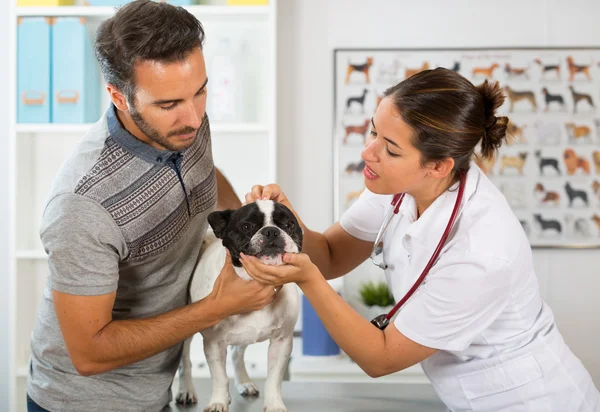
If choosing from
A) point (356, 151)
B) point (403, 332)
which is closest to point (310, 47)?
point (356, 151)

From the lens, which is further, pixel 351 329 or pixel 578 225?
pixel 578 225

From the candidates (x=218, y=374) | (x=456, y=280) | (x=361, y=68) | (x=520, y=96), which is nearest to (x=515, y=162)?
(x=520, y=96)

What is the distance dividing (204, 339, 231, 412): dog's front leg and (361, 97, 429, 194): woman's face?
545 mm

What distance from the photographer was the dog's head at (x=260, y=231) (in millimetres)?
1521

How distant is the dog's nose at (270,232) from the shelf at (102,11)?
1.75m

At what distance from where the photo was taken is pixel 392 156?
61.7 inches

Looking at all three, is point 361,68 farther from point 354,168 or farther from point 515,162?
point 515,162

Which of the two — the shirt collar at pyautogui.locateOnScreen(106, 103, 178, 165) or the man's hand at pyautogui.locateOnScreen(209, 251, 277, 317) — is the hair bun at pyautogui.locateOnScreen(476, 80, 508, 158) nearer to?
the man's hand at pyautogui.locateOnScreen(209, 251, 277, 317)

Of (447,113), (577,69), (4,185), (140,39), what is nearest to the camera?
(140,39)

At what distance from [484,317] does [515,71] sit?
2.18 metres

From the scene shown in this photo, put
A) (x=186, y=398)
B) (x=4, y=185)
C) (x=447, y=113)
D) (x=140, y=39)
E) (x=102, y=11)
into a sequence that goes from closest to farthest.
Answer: (x=140, y=39) → (x=447, y=113) → (x=186, y=398) → (x=102, y=11) → (x=4, y=185)

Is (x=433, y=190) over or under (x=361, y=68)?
under

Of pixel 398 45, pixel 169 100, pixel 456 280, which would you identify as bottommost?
pixel 456 280

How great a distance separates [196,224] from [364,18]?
2.04m
